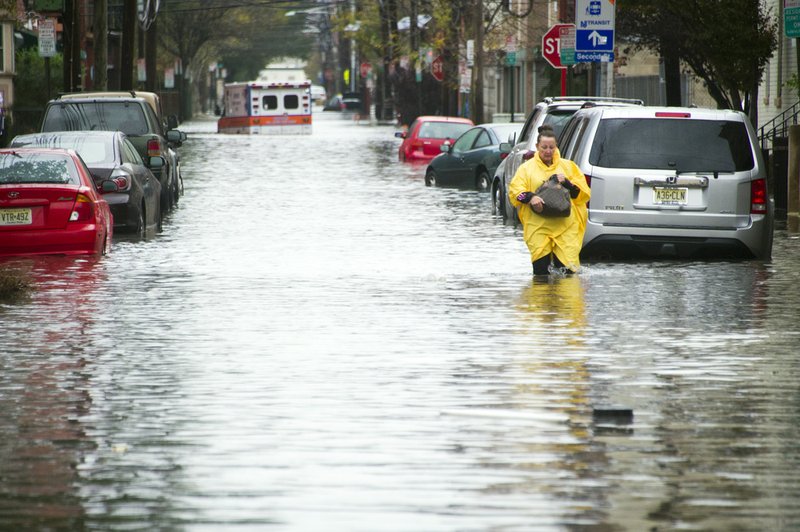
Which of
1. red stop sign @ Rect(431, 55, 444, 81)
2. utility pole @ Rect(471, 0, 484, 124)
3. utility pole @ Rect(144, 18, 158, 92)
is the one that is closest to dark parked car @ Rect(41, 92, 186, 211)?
utility pole @ Rect(471, 0, 484, 124)

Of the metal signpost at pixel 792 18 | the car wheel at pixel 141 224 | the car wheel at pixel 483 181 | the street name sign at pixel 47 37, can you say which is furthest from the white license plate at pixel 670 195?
the street name sign at pixel 47 37

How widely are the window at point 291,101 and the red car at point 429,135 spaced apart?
3198 cm

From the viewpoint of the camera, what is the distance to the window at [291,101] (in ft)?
247

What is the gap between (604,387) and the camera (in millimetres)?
9703

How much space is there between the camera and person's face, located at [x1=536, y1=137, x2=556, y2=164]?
15570 mm

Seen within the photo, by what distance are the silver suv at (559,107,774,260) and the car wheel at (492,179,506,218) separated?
7360 millimetres

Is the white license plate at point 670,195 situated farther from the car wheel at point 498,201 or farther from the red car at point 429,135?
the red car at point 429,135

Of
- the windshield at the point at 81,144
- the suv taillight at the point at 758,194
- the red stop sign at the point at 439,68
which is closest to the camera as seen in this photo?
the suv taillight at the point at 758,194

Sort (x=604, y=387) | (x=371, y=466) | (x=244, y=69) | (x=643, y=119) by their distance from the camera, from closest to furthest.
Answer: (x=371, y=466) → (x=604, y=387) → (x=643, y=119) → (x=244, y=69)

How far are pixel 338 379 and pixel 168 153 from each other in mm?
17046

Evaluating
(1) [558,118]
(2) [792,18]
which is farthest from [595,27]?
(2) [792,18]

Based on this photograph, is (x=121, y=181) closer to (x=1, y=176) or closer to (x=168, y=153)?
(x=1, y=176)

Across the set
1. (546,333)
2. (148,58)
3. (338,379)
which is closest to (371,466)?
(338,379)

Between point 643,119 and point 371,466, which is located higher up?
point 643,119
